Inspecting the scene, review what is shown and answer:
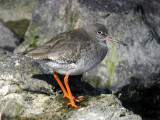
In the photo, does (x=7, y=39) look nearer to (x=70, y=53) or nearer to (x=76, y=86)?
(x=76, y=86)

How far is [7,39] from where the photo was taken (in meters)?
12.4

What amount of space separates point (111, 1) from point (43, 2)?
2.84 meters

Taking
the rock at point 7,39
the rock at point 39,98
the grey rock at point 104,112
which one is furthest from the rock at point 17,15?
the grey rock at point 104,112

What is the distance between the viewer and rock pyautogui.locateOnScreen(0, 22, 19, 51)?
12.2 meters

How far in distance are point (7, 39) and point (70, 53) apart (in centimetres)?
607

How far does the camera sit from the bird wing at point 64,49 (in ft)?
23.1

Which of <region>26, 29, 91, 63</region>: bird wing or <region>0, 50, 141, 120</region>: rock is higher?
<region>26, 29, 91, 63</region>: bird wing

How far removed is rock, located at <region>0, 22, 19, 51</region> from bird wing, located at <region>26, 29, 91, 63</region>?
5.32 meters

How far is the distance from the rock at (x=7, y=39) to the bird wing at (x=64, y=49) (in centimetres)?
532

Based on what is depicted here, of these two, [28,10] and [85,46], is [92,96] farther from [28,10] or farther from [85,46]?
[28,10]

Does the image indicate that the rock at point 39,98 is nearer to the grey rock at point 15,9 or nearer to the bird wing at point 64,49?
the bird wing at point 64,49

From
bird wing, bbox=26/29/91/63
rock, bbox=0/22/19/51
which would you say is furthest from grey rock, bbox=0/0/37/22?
bird wing, bbox=26/29/91/63

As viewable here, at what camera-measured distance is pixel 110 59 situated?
980 centimetres

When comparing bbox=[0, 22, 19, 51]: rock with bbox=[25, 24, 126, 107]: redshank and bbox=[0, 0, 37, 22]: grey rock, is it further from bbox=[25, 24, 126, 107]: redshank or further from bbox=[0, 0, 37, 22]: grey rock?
bbox=[25, 24, 126, 107]: redshank
